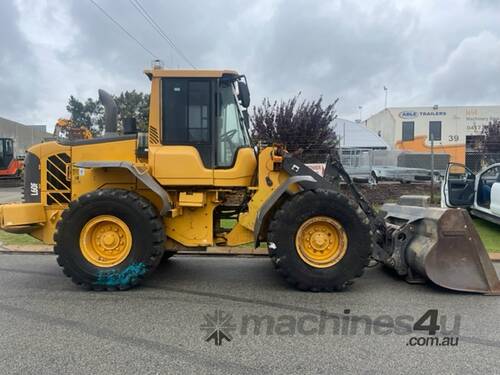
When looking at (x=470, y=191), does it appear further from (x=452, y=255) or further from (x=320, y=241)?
(x=320, y=241)

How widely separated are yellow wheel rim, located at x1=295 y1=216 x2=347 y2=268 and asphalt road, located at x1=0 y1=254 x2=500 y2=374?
456 mm

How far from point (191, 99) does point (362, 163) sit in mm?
13660

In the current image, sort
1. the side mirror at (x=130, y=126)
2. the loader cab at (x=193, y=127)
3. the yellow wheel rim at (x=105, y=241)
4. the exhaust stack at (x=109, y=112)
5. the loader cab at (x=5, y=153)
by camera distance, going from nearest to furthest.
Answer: the yellow wheel rim at (x=105, y=241) < the loader cab at (x=193, y=127) < the side mirror at (x=130, y=126) < the exhaust stack at (x=109, y=112) < the loader cab at (x=5, y=153)

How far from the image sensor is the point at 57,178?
631 cm

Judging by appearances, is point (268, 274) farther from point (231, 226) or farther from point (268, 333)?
point (268, 333)

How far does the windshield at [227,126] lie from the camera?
6.04 metres

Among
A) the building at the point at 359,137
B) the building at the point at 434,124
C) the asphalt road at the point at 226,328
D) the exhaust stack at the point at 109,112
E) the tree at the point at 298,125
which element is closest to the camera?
the asphalt road at the point at 226,328

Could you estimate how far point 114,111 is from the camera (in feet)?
22.5

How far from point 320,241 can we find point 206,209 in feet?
5.13

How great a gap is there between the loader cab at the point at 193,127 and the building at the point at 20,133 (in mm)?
38734

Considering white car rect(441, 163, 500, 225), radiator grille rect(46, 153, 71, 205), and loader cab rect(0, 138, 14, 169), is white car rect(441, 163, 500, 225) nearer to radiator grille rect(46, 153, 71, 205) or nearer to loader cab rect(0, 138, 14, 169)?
radiator grille rect(46, 153, 71, 205)

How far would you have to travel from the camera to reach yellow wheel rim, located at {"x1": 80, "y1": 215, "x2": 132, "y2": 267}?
18.8 feet

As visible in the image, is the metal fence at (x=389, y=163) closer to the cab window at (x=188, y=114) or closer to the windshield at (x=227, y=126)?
the windshield at (x=227, y=126)

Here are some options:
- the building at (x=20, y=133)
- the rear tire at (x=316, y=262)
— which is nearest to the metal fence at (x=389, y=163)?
the rear tire at (x=316, y=262)
